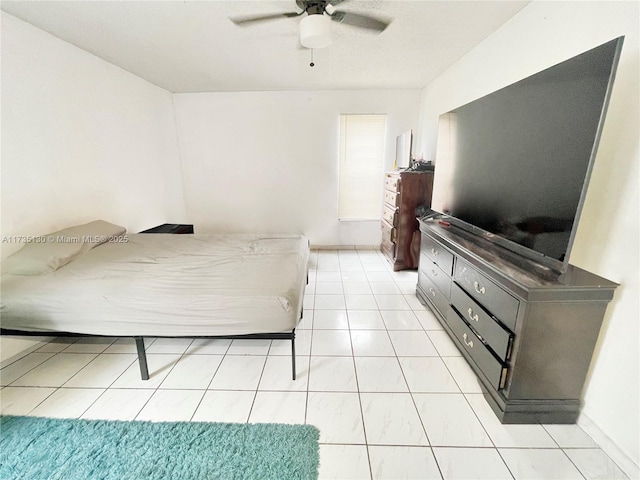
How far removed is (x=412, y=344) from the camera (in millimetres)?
2168

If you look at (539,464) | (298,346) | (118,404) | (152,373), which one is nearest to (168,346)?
(152,373)

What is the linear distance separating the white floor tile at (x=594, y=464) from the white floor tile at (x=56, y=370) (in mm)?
3004

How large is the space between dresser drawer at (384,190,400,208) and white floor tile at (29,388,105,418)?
10.9ft

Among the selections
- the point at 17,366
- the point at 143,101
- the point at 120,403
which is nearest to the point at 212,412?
the point at 120,403

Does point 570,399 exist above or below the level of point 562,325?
below

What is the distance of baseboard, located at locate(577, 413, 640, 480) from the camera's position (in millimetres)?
1228

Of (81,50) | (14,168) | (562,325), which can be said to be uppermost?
(81,50)

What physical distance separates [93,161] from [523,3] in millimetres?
3922

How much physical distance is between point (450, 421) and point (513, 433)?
1.03ft

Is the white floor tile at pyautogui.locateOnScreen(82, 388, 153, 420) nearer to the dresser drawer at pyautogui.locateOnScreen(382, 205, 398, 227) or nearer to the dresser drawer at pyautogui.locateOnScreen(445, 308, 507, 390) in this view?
the dresser drawer at pyautogui.locateOnScreen(445, 308, 507, 390)

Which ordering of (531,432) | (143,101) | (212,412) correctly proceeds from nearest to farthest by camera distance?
(531,432) → (212,412) → (143,101)

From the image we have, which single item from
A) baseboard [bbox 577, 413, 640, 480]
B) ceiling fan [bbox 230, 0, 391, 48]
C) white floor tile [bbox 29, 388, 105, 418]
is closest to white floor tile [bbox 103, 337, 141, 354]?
white floor tile [bbox 29, 388, 105, 418]

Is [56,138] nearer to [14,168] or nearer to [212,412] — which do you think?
[14,168]

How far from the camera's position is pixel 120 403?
1.63 m
